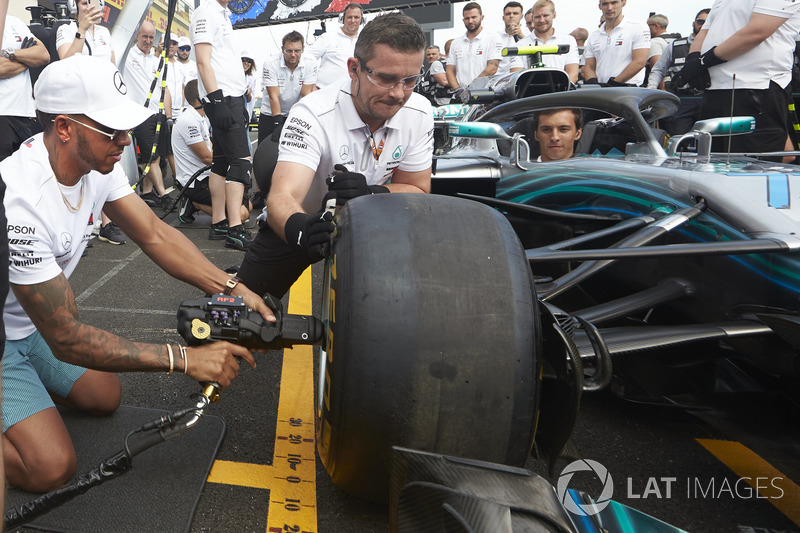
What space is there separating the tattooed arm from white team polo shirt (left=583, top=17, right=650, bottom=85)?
20.1ft

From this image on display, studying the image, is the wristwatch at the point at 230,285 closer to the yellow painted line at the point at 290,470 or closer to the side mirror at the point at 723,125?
the yellow painted line at the point at 290,470

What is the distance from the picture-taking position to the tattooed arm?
1868 mm

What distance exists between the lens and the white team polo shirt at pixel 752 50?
3.70 m

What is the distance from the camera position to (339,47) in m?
7.33

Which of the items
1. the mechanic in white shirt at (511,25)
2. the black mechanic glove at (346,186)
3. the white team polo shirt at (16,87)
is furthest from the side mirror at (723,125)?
the mechanic in white shirt at (511,25)

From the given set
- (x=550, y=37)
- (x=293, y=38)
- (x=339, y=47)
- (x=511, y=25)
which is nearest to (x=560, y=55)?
(x=550, y=37)

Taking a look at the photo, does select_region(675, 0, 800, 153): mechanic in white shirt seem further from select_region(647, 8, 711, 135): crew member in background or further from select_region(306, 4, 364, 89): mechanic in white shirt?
select_region(306, 4, 364, 89): mechanic in white shirt

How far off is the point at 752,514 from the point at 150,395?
7.48 ft

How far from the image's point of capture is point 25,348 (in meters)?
2.31

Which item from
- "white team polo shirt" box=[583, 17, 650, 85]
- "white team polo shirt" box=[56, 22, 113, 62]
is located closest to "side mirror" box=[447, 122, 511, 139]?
"white team polo shirt" box=[56, 22, 113, 62]

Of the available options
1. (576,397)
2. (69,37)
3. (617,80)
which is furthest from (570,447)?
(617,80)

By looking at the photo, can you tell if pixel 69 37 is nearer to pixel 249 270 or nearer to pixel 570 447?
pixel 249 270

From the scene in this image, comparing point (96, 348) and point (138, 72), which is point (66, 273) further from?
point (138, 72)

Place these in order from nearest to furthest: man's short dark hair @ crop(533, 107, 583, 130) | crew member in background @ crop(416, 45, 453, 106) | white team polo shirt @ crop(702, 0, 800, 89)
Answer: man's short dark hair @ crop(533, 107, 583, 130) < white team polo shirt @ crop(702, 0, 800, 89) < crew member in background @ crop(416, 45, 453, 106)
